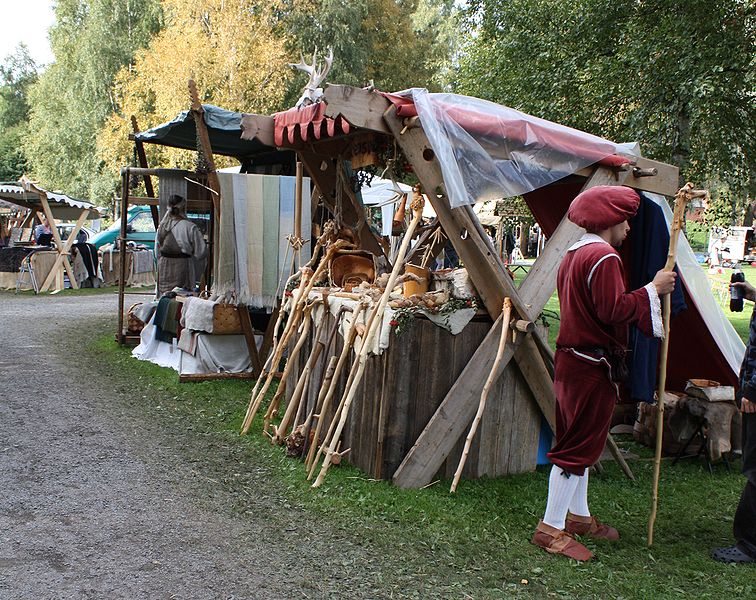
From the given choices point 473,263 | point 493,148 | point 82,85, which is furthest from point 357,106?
point 82,85

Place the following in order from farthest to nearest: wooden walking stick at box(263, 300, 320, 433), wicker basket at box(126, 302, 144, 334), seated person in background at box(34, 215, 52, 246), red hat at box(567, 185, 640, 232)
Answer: seated person in background at box(34, 215, 52, 246) → wicker basket at box(126, 302, 144, 334) → wooden walking stick at box(263, 300, 320, 433) → red hat at box(567, 185, 640, 232)

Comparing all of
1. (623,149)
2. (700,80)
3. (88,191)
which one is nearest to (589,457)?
(623,149)

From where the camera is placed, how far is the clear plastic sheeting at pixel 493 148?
470cm

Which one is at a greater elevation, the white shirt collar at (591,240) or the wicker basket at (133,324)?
the white shirt collar at (591,240)

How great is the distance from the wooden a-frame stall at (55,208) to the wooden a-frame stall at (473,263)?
13.2 meters

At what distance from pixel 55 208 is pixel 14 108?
37.7 m

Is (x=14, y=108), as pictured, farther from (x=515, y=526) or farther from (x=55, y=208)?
(x=515, y=526)

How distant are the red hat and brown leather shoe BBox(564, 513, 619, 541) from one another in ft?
5.48

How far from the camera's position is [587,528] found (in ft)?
14.3

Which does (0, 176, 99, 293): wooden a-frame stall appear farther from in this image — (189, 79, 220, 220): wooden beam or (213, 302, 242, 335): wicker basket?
(189, 79, 220, 220): wooden beam

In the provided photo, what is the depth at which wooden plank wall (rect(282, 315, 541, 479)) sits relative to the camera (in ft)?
16.3

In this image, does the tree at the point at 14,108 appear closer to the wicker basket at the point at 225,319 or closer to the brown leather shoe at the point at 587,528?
the wicker basket at the point at 225,319

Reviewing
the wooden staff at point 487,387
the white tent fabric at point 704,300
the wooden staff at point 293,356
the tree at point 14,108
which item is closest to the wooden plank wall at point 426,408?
the wooden staff at point 487,387

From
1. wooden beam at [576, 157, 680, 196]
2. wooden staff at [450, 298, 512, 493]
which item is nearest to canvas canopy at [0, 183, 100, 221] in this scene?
wooden staff at [450, 298, 512, 493]
